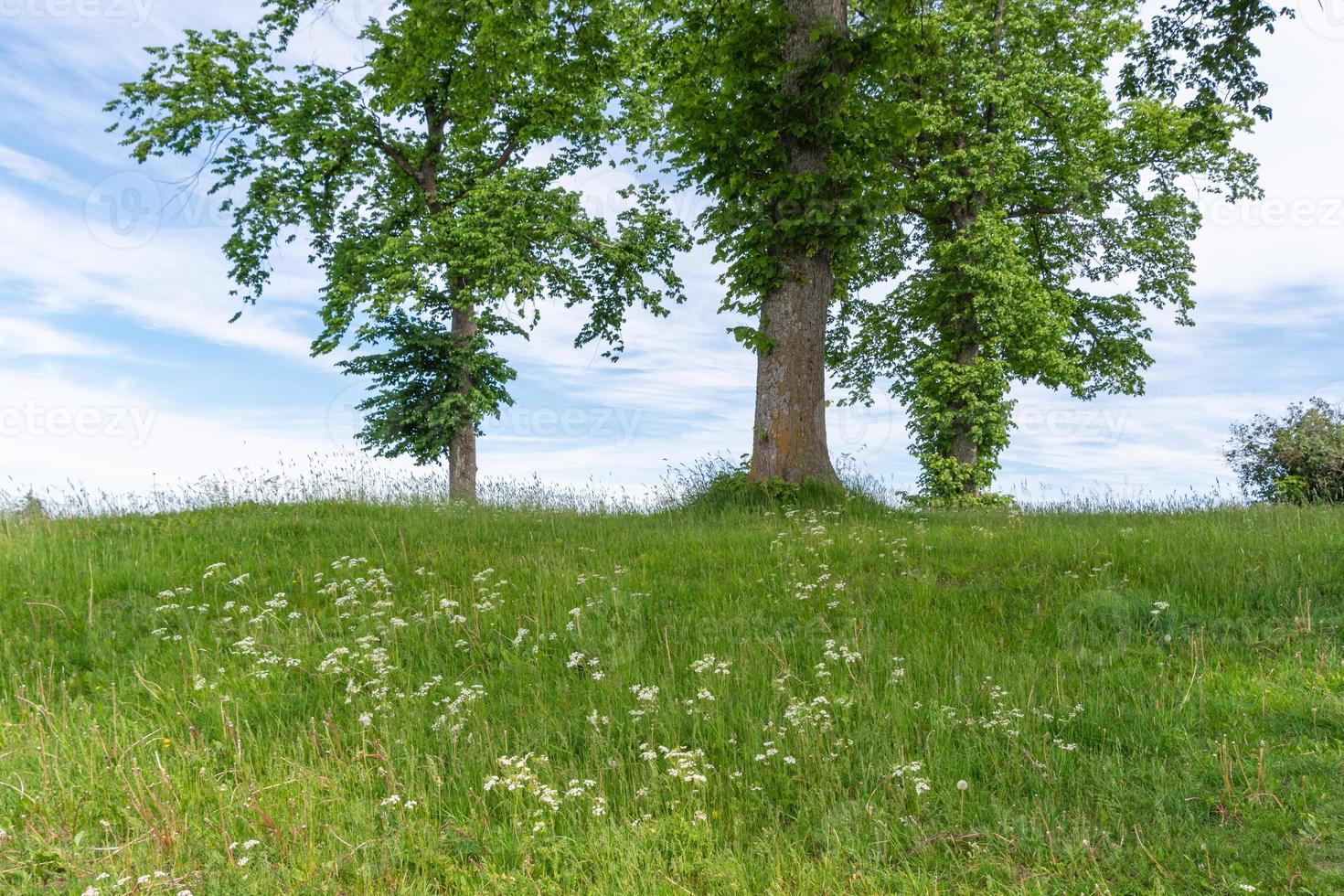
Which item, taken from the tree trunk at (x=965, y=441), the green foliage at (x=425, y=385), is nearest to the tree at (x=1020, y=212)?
the tree trunk at (x=965, y=441)

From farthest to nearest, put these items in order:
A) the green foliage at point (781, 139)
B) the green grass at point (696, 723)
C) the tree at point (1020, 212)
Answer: the tree at point (1020, 212), the green foliage at point (781, 139), the green grass at point (696, 723)

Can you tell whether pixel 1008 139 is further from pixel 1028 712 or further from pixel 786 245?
pixel 1028 712

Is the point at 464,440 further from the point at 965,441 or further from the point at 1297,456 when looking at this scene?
the point at 1297,456

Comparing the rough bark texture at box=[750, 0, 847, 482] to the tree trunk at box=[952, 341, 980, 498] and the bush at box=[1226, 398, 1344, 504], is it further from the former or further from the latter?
the bush at box=[1226, 398, 1344, 504]

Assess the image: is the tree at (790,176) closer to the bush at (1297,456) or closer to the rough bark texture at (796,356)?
the rough bark texture at (796,356)

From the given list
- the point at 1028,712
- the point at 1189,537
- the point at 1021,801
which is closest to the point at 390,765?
the point at 1021,801

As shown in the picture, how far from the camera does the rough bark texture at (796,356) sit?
13.8 meters

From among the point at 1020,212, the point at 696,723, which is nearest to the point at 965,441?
the point at 1020,212

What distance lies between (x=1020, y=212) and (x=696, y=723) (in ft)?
68.1

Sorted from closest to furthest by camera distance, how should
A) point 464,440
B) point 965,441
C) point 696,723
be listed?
point 696,723
point 965,441
point 464,440

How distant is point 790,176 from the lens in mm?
13445

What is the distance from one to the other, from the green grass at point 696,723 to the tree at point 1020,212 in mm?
10899

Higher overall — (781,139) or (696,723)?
(781,139)

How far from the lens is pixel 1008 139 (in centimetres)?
1983
